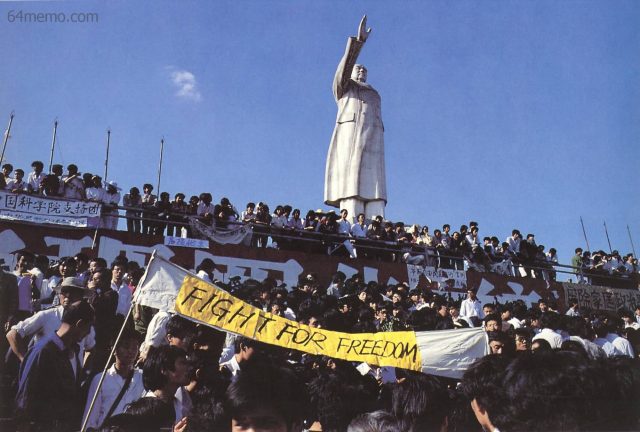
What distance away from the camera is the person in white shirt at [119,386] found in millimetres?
3666

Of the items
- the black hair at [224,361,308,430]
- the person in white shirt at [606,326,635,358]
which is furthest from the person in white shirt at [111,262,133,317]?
the person in white shirt at [606,326,635,358]

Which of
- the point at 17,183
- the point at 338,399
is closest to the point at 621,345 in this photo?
the point at 338,399

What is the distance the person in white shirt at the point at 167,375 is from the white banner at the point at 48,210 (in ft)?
24.1

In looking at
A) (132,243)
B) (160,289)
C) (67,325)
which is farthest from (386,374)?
(132,243)

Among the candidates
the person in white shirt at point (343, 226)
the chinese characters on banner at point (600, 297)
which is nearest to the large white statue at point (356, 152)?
the person in white shirt at point (343, 226)

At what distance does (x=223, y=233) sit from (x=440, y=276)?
5.09 m

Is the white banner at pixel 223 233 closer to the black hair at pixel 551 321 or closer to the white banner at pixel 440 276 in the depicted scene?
the white banner at pixel 440 276

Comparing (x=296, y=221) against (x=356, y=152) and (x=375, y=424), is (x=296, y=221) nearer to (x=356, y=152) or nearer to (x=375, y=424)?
(x=356, y=152)

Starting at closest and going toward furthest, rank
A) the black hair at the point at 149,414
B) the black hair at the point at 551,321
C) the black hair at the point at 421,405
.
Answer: the black hair at the point at 149,414 → the black hair at the point at 421,405 → the black hair at the point at 551,321

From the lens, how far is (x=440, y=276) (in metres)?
13.1

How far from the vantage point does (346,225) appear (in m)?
13.0

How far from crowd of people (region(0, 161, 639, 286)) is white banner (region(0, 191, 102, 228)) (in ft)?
0.47

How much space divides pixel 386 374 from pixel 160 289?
206 centimetres

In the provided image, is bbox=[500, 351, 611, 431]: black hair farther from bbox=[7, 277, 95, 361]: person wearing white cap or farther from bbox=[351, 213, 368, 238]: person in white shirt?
bbox=[351, 213, 368, 238]: person in white shirt
